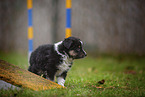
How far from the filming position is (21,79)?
319 cm

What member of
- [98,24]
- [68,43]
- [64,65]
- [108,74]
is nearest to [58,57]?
[64,65]

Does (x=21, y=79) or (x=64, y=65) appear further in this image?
(x=64, y=65)

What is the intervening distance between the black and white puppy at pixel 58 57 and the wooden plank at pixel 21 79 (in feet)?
1.08

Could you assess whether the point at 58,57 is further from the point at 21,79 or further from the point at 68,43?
the point at 21,79

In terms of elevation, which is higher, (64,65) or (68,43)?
(68,43)

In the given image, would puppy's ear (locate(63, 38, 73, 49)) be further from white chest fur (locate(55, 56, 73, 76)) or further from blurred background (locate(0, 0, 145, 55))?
blurred background (locate(0, 0, 145, 55))

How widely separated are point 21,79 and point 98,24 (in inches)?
209

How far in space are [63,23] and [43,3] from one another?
5.91ft

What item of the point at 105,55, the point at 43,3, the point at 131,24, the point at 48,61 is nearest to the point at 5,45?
the point at 43,3

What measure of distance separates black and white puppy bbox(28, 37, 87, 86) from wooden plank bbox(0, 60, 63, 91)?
330mm

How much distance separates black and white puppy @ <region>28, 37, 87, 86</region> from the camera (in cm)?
363

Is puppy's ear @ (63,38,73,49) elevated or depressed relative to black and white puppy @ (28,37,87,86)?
elevated

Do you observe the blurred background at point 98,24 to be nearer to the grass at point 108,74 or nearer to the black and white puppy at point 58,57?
the grass at point 108,74


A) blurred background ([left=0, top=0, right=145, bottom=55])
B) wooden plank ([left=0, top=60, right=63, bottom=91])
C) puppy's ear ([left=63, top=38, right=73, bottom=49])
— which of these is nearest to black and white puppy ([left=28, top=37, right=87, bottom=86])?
puppy's ear ([left=63, top=38, right=73, bottom=49])
